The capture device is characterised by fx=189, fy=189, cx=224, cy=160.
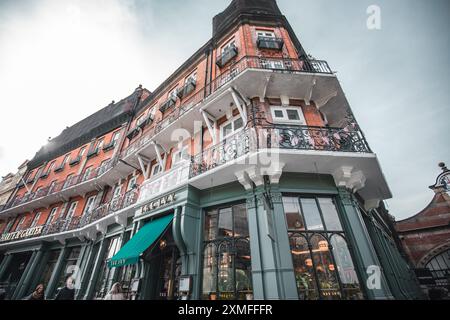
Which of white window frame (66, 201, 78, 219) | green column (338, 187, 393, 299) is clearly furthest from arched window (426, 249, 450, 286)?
white window frame (66, 201, 78, 219)

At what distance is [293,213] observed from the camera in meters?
6.13

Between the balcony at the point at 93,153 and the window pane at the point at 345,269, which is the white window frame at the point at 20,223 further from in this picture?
the window pane at the point at 345,269

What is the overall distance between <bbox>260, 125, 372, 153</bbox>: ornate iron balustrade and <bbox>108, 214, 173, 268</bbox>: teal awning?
489 cm

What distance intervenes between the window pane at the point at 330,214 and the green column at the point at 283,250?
149 centimetres

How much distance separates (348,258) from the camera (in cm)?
556

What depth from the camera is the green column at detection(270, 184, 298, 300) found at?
4.78 metres

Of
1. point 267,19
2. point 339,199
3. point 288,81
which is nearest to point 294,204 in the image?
point 339,199

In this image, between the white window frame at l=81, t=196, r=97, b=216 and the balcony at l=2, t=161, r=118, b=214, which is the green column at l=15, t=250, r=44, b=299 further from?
the balcony at l=2, t=161, r=118, b=214

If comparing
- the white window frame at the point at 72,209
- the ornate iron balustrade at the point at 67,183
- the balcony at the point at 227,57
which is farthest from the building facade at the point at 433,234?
Result: the white window frame at the point at 72,209

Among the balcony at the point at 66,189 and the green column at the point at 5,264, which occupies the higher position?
the balcony at the point at 66,189

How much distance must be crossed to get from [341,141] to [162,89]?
13.5 metres

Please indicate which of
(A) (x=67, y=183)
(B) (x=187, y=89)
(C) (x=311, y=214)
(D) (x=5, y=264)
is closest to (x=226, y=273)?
(C) (x=311, y=214)

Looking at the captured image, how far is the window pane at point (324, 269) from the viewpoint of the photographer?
16.6 feet
